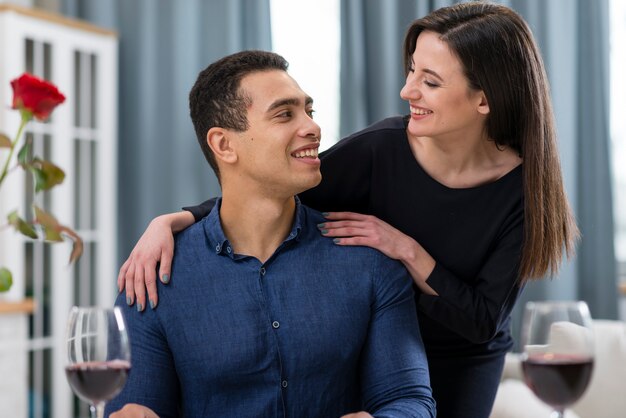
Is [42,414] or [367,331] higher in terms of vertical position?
[367,331]

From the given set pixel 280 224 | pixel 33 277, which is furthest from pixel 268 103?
pixel 33 277

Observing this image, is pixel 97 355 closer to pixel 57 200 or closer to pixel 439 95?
pixel 439 95

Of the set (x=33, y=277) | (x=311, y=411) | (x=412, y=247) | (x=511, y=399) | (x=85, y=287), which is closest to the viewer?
(x=311, y=411)

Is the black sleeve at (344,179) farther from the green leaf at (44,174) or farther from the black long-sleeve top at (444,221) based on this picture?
the green leaf at (44,174)

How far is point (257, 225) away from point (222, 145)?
18cm

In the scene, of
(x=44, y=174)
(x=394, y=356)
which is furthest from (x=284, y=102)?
(x=44, y=174)

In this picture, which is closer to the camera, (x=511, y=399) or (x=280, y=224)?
(x=280, y=224)

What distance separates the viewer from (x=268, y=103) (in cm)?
185

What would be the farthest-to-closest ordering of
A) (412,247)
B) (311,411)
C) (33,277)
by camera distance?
(33,277), (412,247), (311,411)

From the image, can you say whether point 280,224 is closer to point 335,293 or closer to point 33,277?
point 335,293

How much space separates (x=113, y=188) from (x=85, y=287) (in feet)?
1.61

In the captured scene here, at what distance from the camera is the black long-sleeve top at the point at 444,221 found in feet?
6.29

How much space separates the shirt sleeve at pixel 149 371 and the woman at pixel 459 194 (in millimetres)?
45

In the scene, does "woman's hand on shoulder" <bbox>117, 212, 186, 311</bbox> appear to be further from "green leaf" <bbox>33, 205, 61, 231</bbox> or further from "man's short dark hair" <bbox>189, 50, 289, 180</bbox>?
"green leaf" <bbox>33, 205, 61, 231</bbox>
